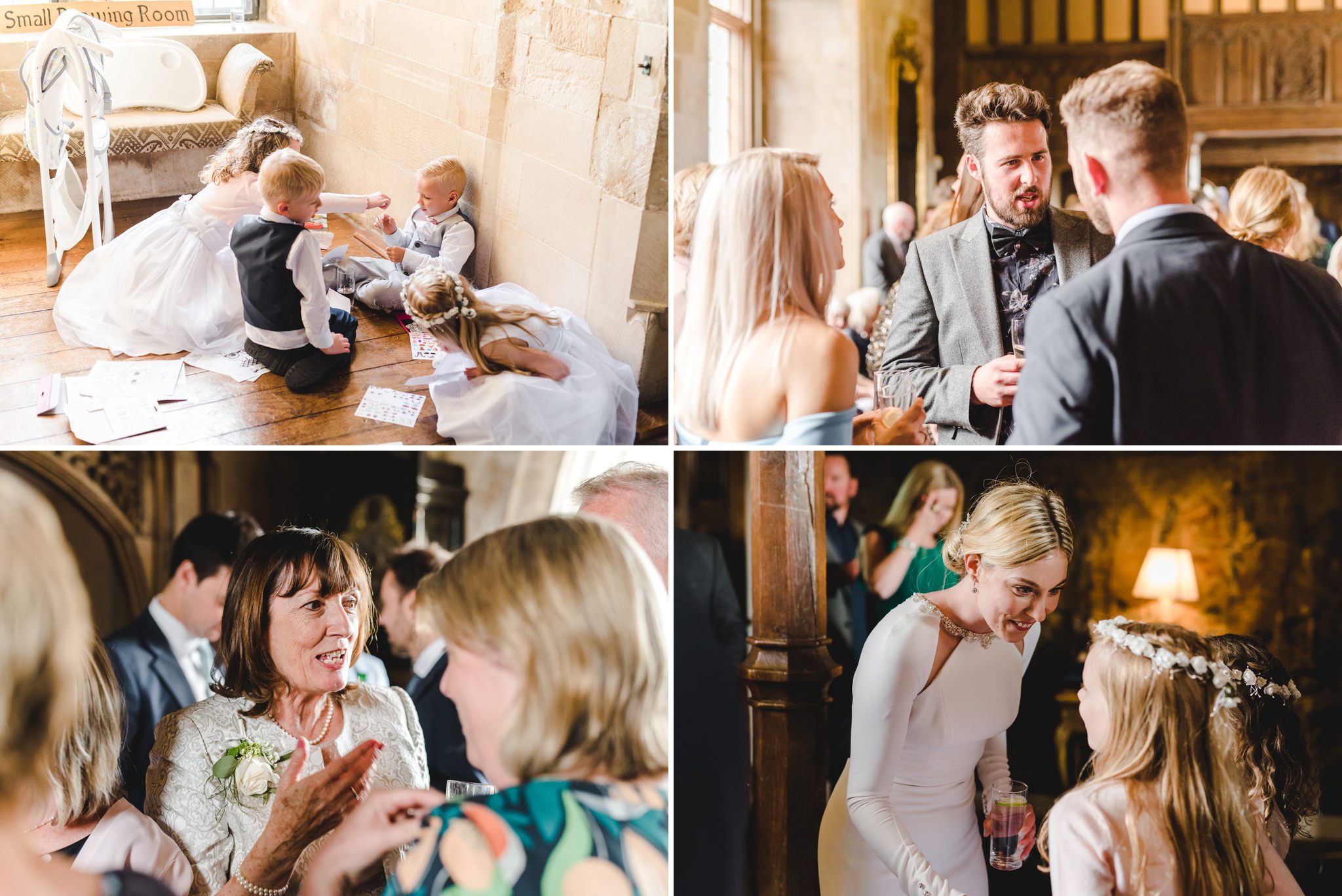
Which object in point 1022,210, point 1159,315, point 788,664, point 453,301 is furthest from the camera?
point 788,664

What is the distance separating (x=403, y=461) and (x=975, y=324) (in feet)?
4.46

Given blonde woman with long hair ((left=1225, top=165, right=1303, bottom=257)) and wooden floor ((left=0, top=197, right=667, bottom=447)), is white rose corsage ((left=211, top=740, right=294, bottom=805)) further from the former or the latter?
blonde woman with long hair ((left=1225, top=165, right=1303, bottom=257))

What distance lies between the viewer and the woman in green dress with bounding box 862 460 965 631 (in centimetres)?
262

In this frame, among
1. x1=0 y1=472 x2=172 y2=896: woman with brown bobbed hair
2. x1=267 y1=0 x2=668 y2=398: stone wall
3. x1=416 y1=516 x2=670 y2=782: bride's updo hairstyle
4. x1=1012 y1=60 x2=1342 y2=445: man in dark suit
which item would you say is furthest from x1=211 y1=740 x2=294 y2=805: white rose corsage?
x1=1012 y1=60 x2=1342 y2=445: man in dark suit

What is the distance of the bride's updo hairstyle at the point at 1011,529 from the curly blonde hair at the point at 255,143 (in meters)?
1.76

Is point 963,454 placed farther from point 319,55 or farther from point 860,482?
point 319,55

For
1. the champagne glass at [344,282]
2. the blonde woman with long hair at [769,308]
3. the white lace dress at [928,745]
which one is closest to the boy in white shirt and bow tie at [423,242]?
the champagne glass at [344,282]

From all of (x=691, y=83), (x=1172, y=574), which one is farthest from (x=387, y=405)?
(x=1172, y=574)

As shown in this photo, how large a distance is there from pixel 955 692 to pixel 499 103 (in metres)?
1.69

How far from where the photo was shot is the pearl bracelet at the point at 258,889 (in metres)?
2.70

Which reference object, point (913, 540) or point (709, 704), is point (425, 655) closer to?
point (709, 704)

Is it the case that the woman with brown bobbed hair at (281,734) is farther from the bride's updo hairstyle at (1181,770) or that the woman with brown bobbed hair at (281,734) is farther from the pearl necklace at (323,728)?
the bride's updo hairstyle at (1181,770)

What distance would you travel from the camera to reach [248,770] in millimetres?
2705

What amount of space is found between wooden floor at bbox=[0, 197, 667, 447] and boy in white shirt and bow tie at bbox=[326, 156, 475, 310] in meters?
0.06
